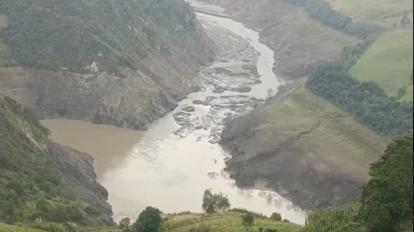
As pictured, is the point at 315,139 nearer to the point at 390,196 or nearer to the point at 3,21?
the point at 390,196

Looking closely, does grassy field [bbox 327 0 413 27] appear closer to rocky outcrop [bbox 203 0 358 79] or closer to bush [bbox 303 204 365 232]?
rocky outcrop [bbox 203 0 358 79]

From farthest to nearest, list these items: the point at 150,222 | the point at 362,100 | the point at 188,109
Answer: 1. the point at 188,109
2. the point at 362,100
3. the point at 150,222

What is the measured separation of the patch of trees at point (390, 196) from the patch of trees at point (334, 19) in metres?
93.3

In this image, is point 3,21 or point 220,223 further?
point 3,21

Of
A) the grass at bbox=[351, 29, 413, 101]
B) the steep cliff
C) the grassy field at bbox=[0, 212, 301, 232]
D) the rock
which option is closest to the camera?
the grassy field at bbox=[0, 212, 301, 232]

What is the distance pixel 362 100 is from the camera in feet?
311

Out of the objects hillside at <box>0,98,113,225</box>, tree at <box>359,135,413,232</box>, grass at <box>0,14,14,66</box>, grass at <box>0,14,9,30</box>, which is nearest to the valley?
hillside at <box>0,98,113,225</box>

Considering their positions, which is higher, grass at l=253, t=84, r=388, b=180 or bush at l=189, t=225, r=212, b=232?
grass at l=253, t=84, r=388, b=180

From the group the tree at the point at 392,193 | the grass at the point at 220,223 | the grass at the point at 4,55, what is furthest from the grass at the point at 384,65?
the grass at the point at 4,55

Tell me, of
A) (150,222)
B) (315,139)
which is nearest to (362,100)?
(315,139)

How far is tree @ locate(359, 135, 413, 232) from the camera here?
32.5 metres

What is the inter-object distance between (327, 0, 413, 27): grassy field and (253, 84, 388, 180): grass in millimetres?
32662

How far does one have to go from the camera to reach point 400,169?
1303 inches

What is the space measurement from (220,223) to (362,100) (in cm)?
4820
